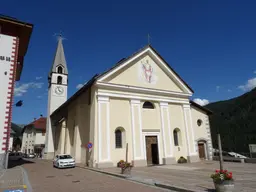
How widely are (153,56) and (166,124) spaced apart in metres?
7.75

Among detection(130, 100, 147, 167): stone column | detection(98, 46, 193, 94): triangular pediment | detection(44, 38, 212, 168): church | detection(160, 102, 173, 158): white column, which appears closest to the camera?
detection(44, 38, 212, 168): church

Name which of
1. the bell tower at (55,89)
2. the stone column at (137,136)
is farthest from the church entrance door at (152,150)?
the bell tower at (55,89)

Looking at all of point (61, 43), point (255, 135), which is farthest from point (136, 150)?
point (255, 135)

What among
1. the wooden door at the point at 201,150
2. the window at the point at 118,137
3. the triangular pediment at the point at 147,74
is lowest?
the wooden door at the point at 201,150

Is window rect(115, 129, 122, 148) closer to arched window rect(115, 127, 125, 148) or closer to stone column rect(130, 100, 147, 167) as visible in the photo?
arched window rect(115, 127, 125, 148)

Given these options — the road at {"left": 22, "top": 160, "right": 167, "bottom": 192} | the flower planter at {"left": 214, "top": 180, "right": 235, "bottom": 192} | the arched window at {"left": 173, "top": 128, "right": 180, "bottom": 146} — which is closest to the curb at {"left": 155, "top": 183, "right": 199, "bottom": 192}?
the road at {"left": 22, "top": 160, "right": 167, "bottom": 192}

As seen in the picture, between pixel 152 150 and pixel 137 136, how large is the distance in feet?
9.20

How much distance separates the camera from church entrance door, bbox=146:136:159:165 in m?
19.6

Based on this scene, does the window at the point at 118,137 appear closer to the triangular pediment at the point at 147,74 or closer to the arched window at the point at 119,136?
the arched window at the point at 119,136

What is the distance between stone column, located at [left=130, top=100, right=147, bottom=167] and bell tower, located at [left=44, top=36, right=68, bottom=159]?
21.0 meters

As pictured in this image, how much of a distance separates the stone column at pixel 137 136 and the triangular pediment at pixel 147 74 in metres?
2.38

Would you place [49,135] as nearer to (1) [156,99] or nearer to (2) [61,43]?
(2) [61,43]

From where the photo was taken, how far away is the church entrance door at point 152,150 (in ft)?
64.2

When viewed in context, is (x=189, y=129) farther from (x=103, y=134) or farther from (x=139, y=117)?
(x=103, y=134)
